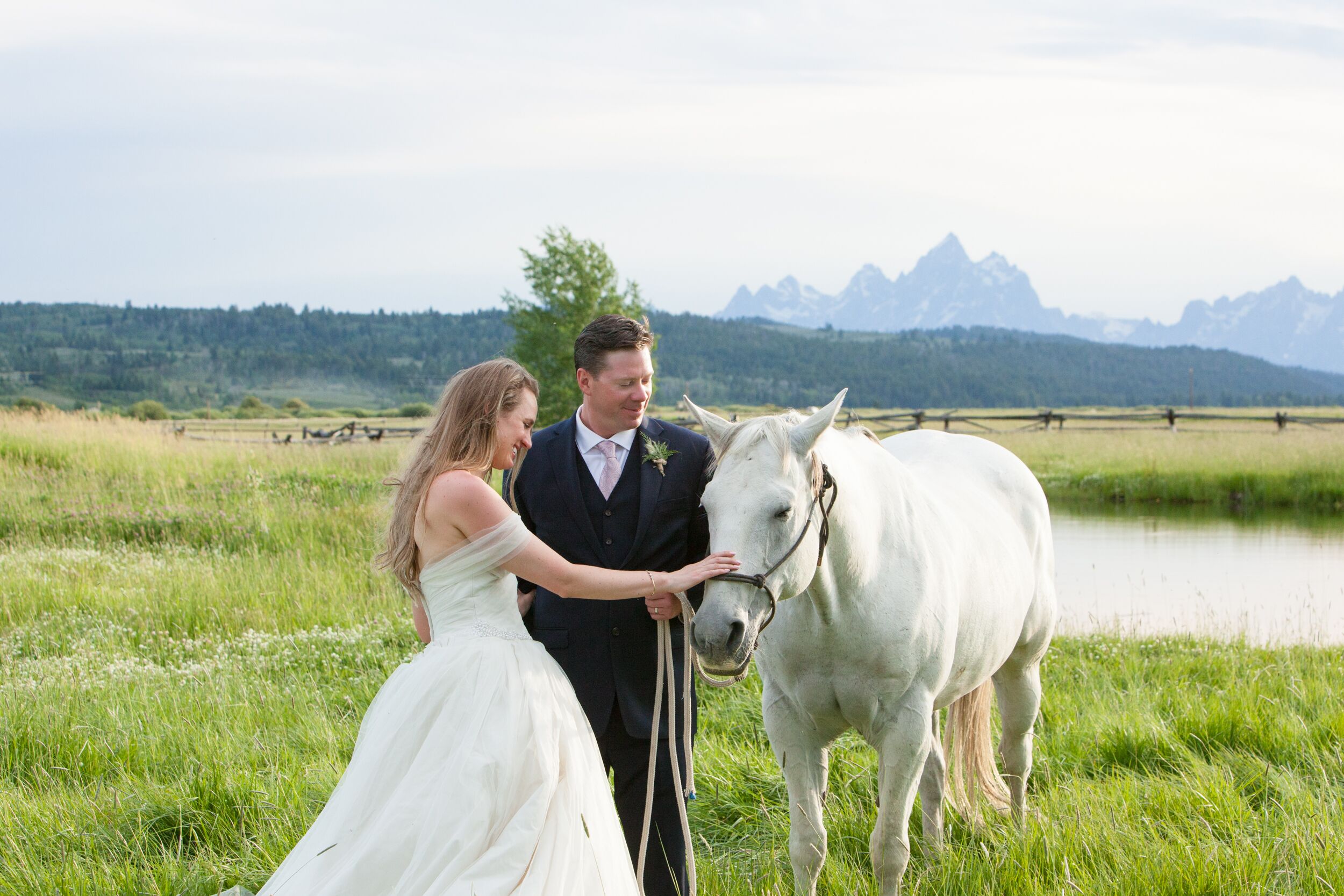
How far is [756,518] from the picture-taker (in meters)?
2.51

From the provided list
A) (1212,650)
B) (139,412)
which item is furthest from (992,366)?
(1212,650)

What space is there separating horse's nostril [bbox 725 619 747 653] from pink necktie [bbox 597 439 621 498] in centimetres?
80

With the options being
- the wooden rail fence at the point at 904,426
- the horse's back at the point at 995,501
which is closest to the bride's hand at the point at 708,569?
the horse's back at the point at 995,501

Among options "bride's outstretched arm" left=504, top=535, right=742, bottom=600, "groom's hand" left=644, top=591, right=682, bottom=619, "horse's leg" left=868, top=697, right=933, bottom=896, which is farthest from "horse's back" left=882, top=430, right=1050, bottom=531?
"bride's outstretched arm" left=504, top=535, right=742, bottom=600

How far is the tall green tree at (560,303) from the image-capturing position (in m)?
26.0

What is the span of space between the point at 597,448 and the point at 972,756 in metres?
2.32

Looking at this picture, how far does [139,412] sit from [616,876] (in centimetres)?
5749

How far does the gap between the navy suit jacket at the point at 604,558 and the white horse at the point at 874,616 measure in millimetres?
338

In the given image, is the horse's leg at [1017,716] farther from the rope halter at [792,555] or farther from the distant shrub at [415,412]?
the distant shrub at [415,412]

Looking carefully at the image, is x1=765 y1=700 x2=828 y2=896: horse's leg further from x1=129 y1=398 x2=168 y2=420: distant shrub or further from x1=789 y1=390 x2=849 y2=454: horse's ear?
x1=129 y1=398 x2=168 y2=420: distant shrub

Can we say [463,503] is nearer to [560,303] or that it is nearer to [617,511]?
[617,511]

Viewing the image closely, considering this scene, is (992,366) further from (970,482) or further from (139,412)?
(970,482)

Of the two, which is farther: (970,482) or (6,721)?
(6,721)

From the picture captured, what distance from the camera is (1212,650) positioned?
6.46 metres
